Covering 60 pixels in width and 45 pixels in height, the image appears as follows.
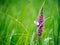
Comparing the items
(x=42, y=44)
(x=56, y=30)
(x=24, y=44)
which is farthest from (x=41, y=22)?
(x=56, y=30)

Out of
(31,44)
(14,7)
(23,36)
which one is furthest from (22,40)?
(14,7)

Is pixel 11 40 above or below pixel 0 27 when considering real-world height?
below

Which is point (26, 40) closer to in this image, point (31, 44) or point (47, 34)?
point (31, 44)

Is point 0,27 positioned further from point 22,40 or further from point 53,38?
point 53,38

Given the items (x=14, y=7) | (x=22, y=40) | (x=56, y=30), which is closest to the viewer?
(x=22, y=40)

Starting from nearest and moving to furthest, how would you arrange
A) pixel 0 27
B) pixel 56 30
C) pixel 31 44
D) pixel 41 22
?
pixel 41 22 → pixel 31 44 → pixel 56 30 → pixel 0 27

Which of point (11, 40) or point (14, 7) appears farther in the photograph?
point (14, 7)

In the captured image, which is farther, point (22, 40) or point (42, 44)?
point (22, 40)

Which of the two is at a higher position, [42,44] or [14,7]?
[14,7]

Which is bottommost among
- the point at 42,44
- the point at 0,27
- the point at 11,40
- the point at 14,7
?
the point at 42,44

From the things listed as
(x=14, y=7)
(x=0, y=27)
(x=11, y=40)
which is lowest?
(x=11, y=40)
